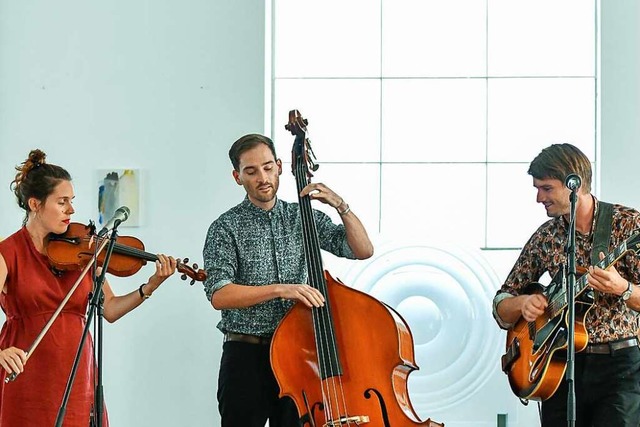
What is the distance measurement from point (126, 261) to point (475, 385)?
64.3 inches

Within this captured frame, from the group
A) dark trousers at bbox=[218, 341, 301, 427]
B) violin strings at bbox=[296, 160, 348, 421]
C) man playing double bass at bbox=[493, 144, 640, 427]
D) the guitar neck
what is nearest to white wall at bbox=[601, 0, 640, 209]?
man playing double bass at bbox=[493, 144, 640, 427]

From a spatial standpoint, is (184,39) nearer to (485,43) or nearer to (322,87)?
(322,87)

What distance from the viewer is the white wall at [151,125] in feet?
14.4

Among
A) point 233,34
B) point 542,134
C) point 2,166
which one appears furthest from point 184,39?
point 542,134

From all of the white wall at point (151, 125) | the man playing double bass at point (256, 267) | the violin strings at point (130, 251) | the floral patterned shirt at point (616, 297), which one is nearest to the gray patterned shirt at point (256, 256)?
the man playing double bass at point (256, 267)

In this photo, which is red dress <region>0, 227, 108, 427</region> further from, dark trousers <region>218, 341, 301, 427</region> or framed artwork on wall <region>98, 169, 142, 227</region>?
framed artwork on wall <region>98, 169, 142, 227</region>

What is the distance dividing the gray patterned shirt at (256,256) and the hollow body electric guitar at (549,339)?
0.65m

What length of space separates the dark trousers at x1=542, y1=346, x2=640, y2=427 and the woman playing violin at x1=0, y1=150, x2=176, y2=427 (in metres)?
1.40

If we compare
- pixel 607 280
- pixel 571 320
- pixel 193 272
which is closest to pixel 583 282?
pixel 607 280

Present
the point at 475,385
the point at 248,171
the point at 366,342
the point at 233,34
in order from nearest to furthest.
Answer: the point at 366,342, the point at 248,171, the point at 475,385, the point at 233,34

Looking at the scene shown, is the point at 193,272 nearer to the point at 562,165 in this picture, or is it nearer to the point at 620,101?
the point at 562,165

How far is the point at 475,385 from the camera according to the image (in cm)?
415

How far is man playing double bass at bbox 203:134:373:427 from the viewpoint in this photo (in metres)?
3.17

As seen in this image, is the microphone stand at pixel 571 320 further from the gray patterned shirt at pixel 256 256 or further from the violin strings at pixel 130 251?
the violin strings at pixel 130 251
